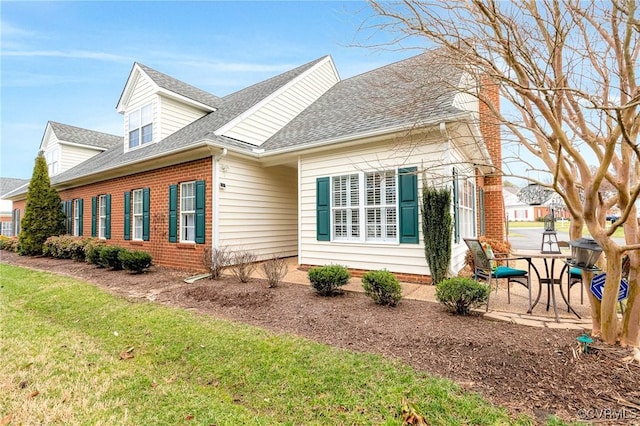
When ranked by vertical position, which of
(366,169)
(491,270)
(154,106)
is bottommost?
(491,270)

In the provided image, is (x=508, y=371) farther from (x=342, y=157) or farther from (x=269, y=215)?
(x=269, y=215)

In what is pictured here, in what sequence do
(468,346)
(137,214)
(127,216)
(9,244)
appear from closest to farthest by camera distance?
(468,346) < (137,214) < (127,216) < (9,244)

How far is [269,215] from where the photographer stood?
9828 millimetres

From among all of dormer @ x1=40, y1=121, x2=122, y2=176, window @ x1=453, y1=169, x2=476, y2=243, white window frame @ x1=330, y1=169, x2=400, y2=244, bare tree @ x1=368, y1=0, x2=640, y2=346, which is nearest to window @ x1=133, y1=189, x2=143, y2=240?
white window frame @ x1=330, y1=169, x2=400, y2=244

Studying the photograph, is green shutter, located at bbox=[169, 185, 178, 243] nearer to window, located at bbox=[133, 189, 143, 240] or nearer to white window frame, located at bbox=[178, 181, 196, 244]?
white window frame, located at bbox=[178, 181, 196, 244]

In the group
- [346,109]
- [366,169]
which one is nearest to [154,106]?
[346,109]

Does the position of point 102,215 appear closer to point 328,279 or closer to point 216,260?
point 216,260

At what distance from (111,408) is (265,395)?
123cm

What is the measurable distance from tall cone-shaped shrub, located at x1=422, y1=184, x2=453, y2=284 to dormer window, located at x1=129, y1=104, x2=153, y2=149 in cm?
1035

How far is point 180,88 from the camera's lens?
11891 mm

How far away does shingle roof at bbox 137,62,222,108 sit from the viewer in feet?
36.6

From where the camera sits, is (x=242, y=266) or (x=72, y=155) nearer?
(x=242, y=266)

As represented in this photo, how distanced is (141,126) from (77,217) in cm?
562

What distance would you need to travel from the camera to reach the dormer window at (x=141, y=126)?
1127cm
